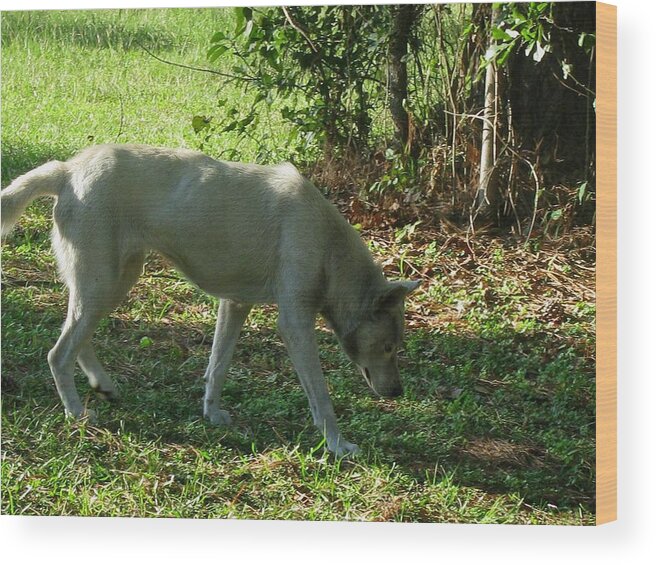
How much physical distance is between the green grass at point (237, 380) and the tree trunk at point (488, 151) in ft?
0.72

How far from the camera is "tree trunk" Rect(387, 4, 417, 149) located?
5.85m

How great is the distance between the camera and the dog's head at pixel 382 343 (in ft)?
19.6

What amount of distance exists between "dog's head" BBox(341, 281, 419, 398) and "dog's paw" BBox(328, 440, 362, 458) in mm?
332

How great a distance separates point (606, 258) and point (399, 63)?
146 centimetres

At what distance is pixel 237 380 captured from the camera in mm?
6121

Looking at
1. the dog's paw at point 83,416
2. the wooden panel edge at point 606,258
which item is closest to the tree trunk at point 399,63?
the wooden panel edge at point 606,258

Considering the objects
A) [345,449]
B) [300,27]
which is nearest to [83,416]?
[345,449]

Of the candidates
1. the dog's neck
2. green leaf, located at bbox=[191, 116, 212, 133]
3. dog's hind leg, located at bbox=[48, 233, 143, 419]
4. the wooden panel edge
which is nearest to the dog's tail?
dog's hind leg, located at bbox=[48, 233, 143, 419]

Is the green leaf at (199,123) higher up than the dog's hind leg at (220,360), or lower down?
higher up

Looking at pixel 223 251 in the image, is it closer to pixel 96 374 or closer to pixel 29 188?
pixel 96 374

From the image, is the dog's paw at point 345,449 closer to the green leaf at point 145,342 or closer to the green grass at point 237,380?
the green grass at point 237,380

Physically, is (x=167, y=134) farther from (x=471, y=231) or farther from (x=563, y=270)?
(x=563, y=270)

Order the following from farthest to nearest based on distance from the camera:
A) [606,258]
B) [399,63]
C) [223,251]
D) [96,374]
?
[96,374]
[223,251]
[399,63]
[606,258]

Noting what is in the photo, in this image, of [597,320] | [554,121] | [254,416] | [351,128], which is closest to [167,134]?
[351,128]
